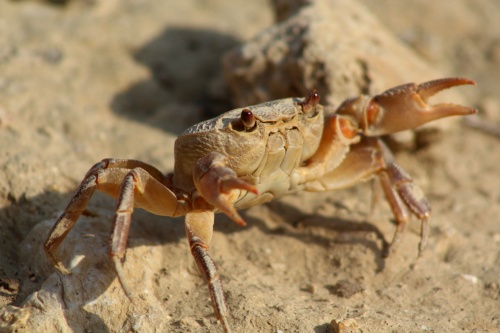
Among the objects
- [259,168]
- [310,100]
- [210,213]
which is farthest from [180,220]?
[310,100]

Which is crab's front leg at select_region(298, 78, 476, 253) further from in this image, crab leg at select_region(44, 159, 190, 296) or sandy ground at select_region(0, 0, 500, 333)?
crab leg at select_region(44, 159, 190, 296)

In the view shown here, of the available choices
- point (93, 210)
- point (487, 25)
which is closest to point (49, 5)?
point (93, 210)

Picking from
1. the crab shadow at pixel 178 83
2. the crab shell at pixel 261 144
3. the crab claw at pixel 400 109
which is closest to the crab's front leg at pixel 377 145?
the crab claw at pixel 400 109

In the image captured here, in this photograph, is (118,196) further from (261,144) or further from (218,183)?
(261,144)

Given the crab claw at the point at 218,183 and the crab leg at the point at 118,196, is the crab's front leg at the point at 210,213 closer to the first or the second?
the crab claw at the point at 218,183

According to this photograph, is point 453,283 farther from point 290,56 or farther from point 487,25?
point 487,25
